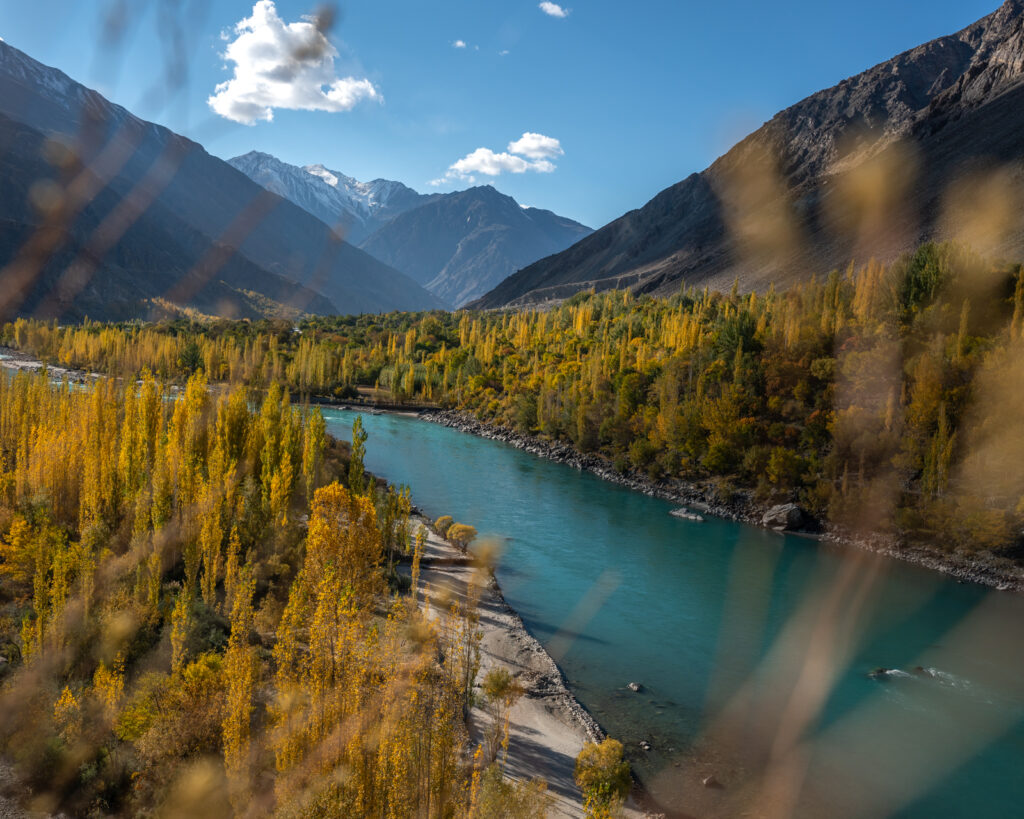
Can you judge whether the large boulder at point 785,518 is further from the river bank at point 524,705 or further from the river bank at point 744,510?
the river bank at point 524,705

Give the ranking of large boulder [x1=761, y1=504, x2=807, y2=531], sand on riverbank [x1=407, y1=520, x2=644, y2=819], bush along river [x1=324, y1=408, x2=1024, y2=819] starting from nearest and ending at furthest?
sand on riverbank [x1=407, y1=520, x2=644, y2=819]
bush along river [x1=324, y1=408, x2=1024, y2=819]
large boulder [x1=761, y1=504, x2=807, y2=531]

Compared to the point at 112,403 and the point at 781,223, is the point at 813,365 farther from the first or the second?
the point at 781,223

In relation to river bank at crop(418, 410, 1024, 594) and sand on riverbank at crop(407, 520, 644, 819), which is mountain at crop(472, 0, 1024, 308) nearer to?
river bank at crop(418, 410, 1024, 594)

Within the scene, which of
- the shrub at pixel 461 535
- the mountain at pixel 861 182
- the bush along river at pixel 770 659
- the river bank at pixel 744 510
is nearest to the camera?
the bush along river at pixel 770 659

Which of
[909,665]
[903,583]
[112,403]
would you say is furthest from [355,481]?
[903,583]

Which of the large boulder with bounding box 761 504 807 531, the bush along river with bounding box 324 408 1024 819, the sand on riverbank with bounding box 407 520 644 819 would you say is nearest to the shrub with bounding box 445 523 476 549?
the bush along river with bounding box 324 408 1024 819

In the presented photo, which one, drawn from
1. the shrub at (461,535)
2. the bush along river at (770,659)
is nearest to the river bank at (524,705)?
the bush along river at (770,659)
